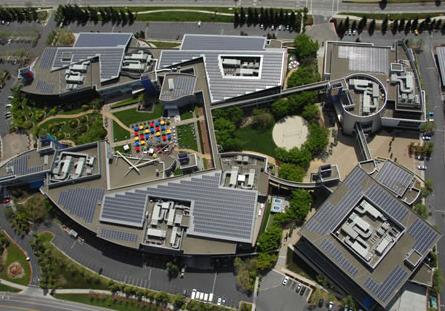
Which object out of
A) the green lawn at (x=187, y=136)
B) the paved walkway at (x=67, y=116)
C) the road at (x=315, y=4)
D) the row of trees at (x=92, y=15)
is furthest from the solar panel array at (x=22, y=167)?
the road at (x=315, y=4)

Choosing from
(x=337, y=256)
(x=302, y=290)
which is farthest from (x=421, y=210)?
(x=302, y=290)

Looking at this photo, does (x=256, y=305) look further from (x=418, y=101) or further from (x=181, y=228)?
(x=418, y=101)

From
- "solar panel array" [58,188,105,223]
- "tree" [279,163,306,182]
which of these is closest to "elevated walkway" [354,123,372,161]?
"tree" [279,163,306,182]

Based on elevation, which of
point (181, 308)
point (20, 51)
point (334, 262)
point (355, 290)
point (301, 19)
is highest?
point (301, 19)

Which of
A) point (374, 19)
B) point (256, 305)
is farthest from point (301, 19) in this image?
point (256, 305)

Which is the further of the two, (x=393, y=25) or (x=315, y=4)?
(x=315, y=4)

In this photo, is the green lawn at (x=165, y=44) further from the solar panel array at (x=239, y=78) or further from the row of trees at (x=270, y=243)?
the row of trees at (x=270, y=243)

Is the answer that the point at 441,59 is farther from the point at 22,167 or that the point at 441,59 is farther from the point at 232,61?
the point at 22,167
